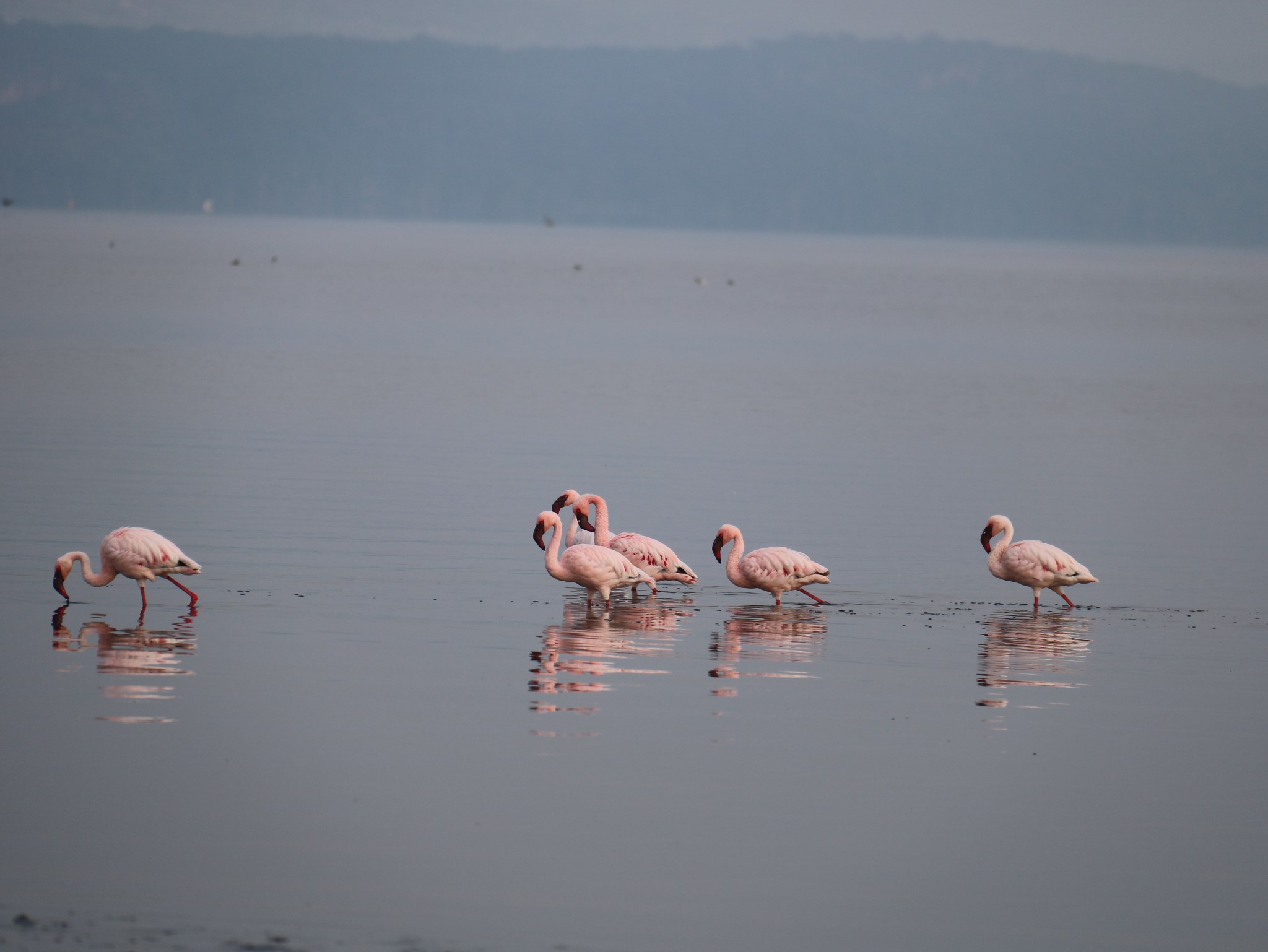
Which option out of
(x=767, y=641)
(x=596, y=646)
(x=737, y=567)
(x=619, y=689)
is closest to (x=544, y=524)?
(x=737, y=567)

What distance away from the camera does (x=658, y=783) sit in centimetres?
1176

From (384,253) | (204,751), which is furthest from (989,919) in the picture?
(384,253)

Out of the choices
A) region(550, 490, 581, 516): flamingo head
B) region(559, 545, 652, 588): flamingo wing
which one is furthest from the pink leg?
region(550, 490, 581, 516): flamingo head

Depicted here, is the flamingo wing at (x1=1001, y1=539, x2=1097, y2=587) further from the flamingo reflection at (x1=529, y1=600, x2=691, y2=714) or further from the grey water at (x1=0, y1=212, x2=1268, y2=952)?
the flamingo reflection at (x1=529, y1=600, x2=691, y2=714)

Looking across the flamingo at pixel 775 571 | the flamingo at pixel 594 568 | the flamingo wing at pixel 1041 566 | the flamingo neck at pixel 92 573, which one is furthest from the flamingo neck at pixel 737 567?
the flamingo neck at pixel 92 573

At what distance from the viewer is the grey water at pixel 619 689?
985 cm

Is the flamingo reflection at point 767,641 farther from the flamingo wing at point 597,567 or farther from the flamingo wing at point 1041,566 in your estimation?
the flamingo wing at point 1041,566

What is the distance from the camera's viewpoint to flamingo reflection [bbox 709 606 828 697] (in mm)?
15102

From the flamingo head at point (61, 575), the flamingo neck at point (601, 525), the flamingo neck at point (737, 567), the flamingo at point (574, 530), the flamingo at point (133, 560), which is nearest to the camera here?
the flamingo at point (133, 560)

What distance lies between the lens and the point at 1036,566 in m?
18.4

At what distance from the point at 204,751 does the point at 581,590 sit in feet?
24.7

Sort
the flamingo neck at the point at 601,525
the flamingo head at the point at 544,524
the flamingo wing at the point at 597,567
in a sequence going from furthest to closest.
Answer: the flamingo neck at the point at 601,525 → the flamingo head at the point at 544,524 → the flamingo wing at the point at 597,567

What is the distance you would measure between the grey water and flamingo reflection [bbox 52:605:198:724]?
71 millimetres

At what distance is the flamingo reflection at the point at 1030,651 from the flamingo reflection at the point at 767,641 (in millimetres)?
1595
